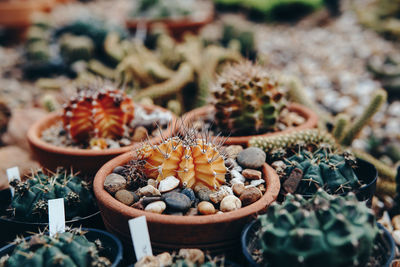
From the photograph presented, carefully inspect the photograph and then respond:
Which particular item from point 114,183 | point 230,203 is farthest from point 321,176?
point 114,183

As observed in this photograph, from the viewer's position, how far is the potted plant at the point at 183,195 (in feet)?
5.91

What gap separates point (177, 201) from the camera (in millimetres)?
1912

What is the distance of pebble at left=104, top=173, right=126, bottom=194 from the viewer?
2.07 m

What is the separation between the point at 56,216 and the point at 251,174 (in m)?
1.13

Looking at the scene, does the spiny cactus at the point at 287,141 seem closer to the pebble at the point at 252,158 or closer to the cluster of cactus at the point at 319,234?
the pebble at the point at 252,158

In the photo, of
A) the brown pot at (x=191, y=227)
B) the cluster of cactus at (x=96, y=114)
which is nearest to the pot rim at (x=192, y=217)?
the brown pot at (x=191, y=227)

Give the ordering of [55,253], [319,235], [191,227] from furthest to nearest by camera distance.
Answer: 1. [191,227]
2. [55,253]
3. [319,235]

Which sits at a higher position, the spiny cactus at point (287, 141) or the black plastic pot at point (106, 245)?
the spiny cactus at point (287, 141)

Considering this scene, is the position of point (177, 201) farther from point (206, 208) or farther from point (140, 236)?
point (140, 236)

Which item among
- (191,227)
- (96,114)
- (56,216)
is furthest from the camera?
(96,114)

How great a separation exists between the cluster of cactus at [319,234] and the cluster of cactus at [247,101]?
125 cm

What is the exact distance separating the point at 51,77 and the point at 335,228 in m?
4.99

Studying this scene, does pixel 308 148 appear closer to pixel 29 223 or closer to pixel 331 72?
pixel 29 223

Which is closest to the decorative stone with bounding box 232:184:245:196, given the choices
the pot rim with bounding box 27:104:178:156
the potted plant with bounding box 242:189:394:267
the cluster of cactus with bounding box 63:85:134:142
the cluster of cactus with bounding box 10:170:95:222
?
the potted plant with bounding box 242:189:394:267
